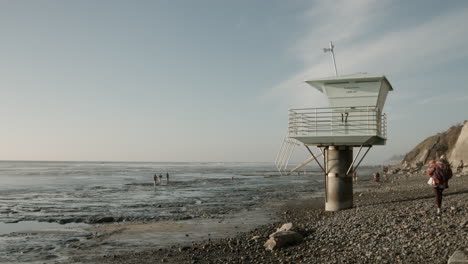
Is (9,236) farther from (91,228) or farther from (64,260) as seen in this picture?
(64,260)

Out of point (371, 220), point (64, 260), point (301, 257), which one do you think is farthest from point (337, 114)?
point (64, 260)

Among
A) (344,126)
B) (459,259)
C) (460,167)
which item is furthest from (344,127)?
(460,167)

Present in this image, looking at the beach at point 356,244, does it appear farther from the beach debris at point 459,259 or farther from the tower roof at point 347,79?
the tower roof at point 347,79

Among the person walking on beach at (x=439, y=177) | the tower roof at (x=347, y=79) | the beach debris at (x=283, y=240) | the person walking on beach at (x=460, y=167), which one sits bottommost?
the beach debris at (x=283, y=240)

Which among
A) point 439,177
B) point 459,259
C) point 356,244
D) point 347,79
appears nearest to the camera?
point 459,259

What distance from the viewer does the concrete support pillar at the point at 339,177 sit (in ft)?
65.2

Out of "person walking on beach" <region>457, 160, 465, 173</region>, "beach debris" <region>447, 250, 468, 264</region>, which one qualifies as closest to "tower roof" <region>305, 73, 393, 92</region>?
"beach debris" <region>447, 250, 468, 264</region>

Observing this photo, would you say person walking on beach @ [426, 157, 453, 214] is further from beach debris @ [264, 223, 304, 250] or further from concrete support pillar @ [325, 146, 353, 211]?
concrete support pillar @ [325, 146, 353, 211]

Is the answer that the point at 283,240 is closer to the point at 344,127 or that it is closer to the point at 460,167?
the point at 344,127

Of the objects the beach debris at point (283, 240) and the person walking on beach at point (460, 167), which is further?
the person walking on beach at point (460, 167)

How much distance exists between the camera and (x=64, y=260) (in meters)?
13.6

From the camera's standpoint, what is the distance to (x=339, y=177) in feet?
65.3

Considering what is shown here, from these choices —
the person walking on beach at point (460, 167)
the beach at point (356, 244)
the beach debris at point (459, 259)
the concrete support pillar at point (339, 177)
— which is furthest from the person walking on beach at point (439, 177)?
the person walking on beach at point (460, 167)

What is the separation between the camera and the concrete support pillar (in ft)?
65.2
